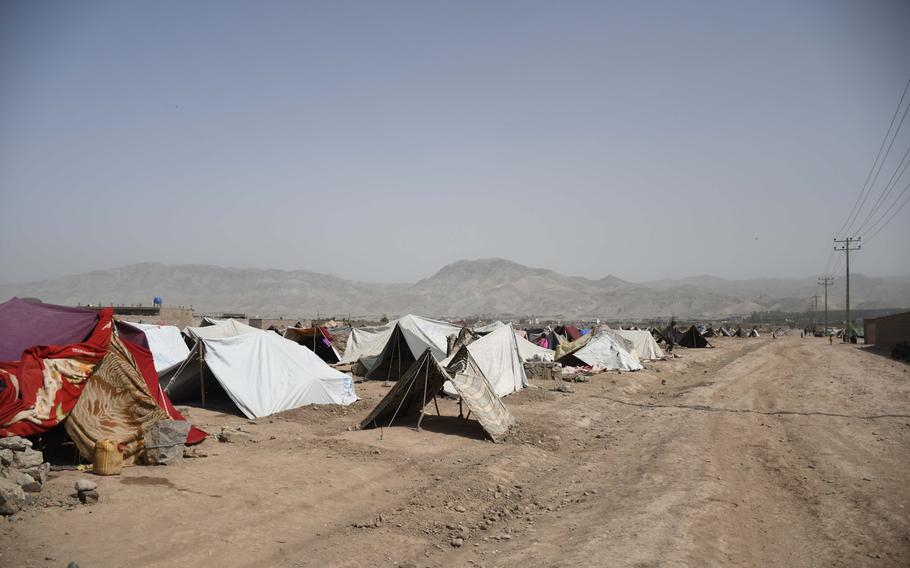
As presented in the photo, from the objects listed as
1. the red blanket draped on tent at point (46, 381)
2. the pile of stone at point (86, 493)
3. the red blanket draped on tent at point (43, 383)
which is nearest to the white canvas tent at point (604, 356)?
the red blanket draped on tent at point (46, 381)

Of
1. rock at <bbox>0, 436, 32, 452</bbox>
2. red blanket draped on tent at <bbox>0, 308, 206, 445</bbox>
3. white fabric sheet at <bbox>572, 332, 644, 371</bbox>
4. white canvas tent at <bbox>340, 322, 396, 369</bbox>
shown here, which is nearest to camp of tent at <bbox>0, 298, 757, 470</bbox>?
red blanket draped on tent at <bbox>0, 308, 206, 445</bbox>

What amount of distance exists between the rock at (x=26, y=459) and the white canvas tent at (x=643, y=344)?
29734 mm

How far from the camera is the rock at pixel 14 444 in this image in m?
7.41

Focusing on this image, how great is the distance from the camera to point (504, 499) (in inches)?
336

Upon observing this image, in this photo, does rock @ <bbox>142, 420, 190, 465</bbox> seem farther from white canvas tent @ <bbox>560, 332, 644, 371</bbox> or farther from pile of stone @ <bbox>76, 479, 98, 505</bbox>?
white canvas tent @ <bbox>560, 332, 644, 371</bbox>

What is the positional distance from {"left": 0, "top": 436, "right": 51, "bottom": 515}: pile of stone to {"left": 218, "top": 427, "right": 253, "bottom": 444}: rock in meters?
3.32

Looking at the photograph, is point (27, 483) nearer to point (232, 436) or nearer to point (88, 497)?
point (88, 497)

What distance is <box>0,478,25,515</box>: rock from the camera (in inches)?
250

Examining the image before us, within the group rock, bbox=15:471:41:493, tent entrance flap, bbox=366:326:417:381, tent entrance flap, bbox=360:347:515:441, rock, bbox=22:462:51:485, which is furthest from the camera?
tent entrance flap, bbox=366:326:417:381

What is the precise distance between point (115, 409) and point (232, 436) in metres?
2.35

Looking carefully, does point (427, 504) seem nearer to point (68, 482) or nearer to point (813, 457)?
point (68, 482)

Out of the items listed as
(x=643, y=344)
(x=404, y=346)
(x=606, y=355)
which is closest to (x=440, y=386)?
(x=404, y=346)

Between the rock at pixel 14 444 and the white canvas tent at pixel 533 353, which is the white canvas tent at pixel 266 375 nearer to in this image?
the rock at pixel 14 444

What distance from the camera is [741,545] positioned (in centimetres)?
634
